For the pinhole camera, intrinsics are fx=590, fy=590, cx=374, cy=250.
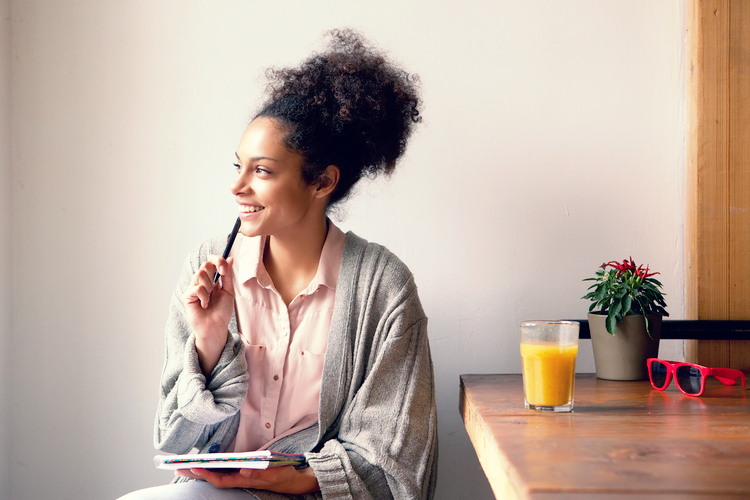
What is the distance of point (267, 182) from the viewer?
1195mm

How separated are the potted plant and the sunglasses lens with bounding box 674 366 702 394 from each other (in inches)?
4.4

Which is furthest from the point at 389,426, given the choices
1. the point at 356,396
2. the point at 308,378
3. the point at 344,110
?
the point at 344,110

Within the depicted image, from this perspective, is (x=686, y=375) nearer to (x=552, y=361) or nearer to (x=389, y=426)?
(x=552, y=361)

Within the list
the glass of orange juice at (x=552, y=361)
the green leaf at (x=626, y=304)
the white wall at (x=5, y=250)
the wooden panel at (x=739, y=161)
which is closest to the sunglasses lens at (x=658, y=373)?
the green leaf at (x=626, y=304)

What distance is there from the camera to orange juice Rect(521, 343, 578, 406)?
0.92 metres

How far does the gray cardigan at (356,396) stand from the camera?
1109 millimetres

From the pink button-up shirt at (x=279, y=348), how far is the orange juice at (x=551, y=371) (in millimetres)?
463

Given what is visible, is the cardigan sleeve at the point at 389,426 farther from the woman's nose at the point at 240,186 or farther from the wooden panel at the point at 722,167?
the wooden panel at the point at 722,167

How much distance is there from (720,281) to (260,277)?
1.08 meters

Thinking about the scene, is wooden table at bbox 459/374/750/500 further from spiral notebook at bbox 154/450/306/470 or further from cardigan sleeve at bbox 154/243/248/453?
cardigan sleeve at bbox 154/243/248/453

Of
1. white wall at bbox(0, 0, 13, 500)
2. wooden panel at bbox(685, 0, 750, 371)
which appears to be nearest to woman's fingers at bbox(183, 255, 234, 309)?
white wall at bbox(0, 0, 13, 500)

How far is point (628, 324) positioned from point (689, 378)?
0.16 metres

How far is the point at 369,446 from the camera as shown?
3.64ft

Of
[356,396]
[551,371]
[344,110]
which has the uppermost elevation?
[344,110]
